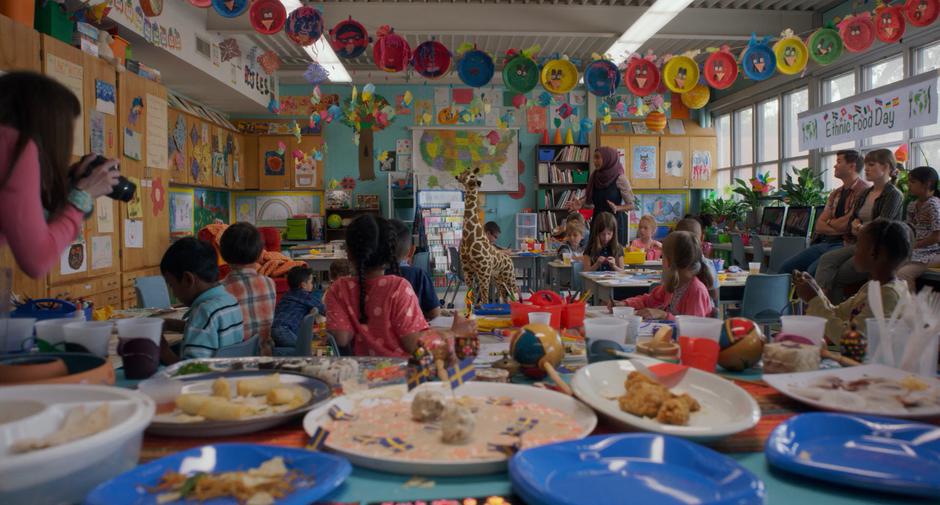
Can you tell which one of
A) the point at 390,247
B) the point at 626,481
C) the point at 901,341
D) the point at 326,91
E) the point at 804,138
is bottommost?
the point at 626,481

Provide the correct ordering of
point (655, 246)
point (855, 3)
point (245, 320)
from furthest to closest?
point (855, 3) → point (655, 246) → point (245, 320)

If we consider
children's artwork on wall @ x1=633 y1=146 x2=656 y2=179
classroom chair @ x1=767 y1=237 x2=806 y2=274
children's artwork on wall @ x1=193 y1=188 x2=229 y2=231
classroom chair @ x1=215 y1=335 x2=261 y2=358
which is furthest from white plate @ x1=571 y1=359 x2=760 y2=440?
children's artwork on wall @ x1=633 y1=146 x2=656 y2=179

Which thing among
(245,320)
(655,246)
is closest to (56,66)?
(245,320)

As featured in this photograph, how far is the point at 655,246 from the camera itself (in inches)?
272

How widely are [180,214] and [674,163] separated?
8133mm

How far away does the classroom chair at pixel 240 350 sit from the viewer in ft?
7.29

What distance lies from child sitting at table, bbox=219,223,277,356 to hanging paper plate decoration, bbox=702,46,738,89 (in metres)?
5.45

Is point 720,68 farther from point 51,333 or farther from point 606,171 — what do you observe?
point 51,333

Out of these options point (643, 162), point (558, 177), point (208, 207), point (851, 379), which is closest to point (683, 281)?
point (851, 379)

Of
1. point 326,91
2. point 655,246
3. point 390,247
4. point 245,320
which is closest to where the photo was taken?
point 390,247

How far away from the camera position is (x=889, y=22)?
5.62 metres

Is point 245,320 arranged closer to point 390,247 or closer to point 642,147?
point 390,247

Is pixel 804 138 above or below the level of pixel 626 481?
above

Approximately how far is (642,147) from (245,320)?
31.7 ft
